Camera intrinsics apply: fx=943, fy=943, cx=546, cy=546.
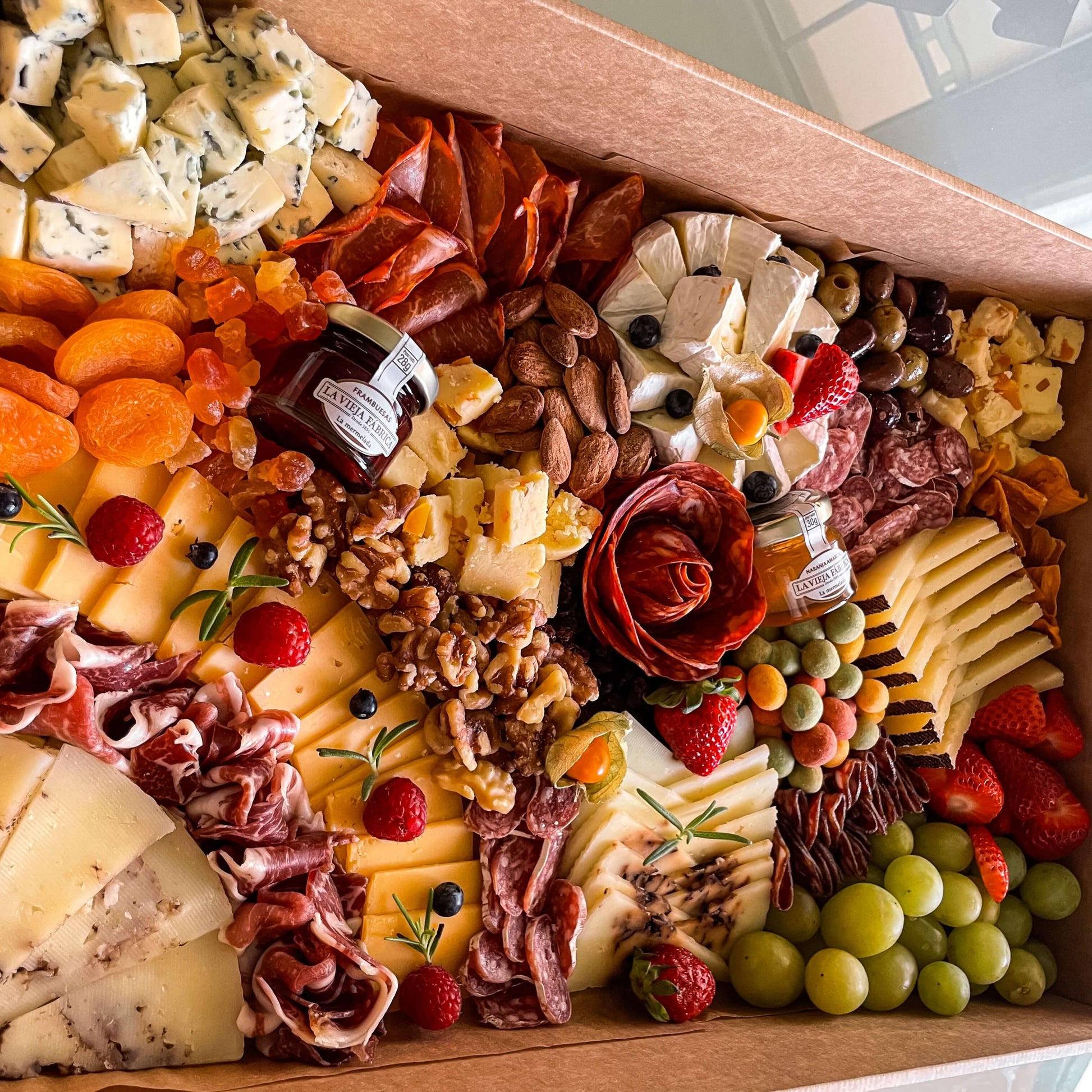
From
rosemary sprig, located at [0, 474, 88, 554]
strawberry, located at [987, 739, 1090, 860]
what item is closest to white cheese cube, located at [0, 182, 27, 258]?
rosemary sprig, located at [0, 474, 88, 554]

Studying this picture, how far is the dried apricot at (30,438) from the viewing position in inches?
45.1

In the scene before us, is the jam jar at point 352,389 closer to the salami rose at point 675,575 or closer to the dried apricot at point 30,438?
Result: the dried apricot at point 30,438

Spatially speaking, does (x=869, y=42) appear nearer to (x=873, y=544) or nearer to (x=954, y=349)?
(x=954, y=349)

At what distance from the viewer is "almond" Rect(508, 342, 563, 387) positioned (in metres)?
1.46

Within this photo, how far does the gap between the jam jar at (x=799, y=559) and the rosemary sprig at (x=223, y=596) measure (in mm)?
804

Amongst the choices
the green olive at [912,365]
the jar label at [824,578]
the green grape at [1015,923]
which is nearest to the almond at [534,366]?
the jar label at [824,578]

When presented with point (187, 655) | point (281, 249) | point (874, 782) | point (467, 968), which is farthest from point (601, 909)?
point (281, 249)

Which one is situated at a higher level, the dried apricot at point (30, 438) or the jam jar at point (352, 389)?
the jam jar at point (352, 389)

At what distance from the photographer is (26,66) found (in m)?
1.14

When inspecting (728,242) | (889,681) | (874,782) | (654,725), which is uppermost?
(728,242)

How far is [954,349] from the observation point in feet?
6.36

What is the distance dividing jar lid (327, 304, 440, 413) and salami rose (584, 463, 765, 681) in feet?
1.25

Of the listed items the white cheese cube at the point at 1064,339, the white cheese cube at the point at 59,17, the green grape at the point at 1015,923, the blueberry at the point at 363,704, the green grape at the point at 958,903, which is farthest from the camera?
the white cheese cube at the point at 1064,339

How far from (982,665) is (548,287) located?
3.91 feet
